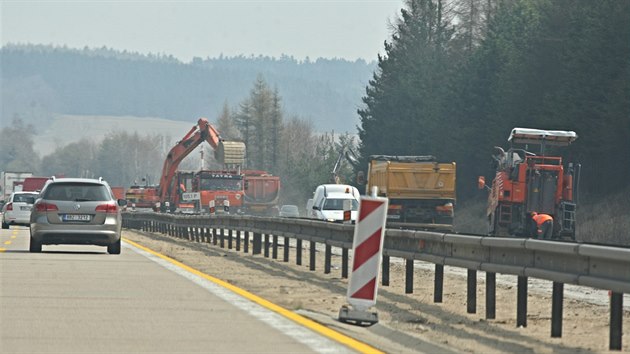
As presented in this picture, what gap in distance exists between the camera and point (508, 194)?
38.4m

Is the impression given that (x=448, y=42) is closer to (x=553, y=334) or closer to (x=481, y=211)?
(x=481, y=211)

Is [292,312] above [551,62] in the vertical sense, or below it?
below

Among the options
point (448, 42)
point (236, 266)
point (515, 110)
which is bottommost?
point (236, 266)

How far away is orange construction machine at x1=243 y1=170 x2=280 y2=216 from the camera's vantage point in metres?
83.2

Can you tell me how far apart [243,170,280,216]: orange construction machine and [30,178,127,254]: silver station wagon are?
55.4 m

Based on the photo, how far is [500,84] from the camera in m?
68.6

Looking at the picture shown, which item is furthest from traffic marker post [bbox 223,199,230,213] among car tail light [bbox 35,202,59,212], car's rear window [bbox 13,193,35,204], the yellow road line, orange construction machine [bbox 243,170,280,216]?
the yellow road line

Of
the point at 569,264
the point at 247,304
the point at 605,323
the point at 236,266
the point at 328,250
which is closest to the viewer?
the point at 569,264

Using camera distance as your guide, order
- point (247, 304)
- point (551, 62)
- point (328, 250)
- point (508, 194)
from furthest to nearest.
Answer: point (551, 62)
point (508, 194)
point (328, 250)
point (247, 304)

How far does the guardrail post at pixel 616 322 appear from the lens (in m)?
11.1

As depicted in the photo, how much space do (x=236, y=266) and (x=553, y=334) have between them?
39.1ft

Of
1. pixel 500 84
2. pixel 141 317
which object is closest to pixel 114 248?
pixel 141 317

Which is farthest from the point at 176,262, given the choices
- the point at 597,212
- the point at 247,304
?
the point at 597,212

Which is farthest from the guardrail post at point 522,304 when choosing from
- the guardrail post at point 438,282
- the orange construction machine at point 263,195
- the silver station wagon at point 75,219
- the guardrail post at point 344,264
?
the orange construction machine at point 263,195
